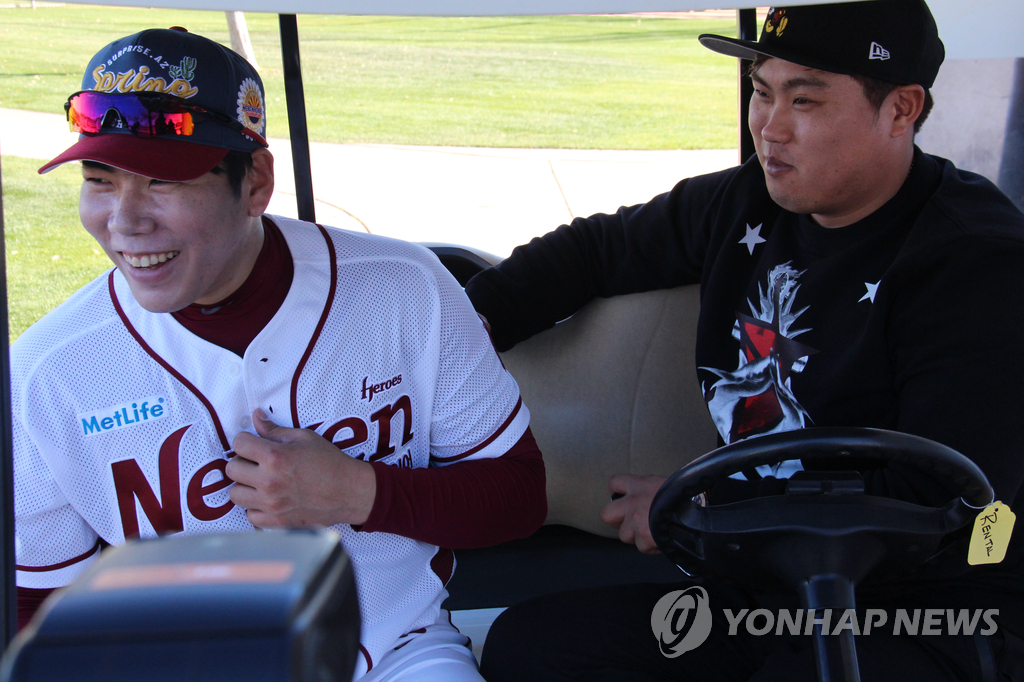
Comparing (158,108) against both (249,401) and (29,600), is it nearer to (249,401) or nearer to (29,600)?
(249,401)

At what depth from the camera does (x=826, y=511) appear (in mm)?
1312

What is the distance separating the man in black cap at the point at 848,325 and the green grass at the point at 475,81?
572 cm

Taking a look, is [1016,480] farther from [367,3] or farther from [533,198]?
[533,198]

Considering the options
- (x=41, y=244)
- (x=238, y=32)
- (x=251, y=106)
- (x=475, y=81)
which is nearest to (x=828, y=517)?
(x=251, y=106)

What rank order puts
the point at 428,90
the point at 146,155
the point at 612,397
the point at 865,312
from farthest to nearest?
the point at 428,90 < the point at 612,397 < the point at 865,312 < the point at 146,155

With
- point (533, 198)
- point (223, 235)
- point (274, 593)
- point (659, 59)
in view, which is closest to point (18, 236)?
point (533, 198)

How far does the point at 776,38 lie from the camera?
176 centimetres

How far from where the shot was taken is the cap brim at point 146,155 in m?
1.22

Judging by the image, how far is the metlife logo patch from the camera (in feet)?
4.51

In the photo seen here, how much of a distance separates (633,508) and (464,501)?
0.46m

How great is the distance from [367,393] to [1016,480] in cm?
109

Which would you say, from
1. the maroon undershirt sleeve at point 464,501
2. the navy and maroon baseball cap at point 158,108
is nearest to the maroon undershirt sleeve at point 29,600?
the maroon undershirt sleeve at point 464,501

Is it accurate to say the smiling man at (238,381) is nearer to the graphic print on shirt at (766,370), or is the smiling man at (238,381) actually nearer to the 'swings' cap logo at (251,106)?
the 'swings' cap logo at (251,106)

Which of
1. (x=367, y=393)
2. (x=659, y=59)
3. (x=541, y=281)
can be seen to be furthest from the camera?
(x=659, y=59)
